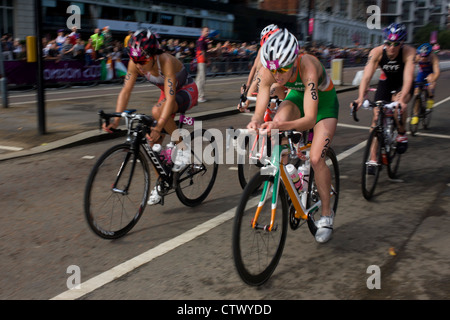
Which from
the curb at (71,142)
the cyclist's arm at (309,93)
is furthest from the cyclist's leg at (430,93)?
the cyclist's arm at (309,93)

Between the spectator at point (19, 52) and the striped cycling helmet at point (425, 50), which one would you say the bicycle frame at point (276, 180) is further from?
the spectator at point (19, 52)

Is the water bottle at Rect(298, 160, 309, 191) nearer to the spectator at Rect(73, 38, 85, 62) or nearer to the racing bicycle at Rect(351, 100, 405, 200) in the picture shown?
the racing bicycle at Rect(351, 100, 405, 200)

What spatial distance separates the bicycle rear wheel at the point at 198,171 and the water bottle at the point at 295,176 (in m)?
1.51

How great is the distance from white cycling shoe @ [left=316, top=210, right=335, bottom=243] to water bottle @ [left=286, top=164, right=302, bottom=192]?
44 cm

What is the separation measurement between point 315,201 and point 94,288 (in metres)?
2.14

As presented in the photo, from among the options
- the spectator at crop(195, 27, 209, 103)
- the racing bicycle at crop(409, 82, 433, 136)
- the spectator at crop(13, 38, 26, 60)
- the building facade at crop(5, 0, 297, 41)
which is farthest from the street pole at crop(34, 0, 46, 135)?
the building facade at crop(5, 0, 297, 41)

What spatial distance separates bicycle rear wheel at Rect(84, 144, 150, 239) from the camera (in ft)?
13.8

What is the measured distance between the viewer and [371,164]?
582 cm

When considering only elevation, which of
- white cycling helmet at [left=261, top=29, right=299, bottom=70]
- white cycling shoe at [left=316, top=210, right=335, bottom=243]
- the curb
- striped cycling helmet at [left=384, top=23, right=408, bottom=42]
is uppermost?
striped cycling helmet at [left=384, top=23, right=408, bottom=42]

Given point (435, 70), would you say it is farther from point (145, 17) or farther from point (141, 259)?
point (145, 17)

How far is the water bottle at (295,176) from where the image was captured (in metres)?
3.98

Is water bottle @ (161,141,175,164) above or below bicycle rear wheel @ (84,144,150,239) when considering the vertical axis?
above

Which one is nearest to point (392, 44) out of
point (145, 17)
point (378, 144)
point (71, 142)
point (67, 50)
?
point (378, 144)

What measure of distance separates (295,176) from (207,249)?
1028 millimetres
